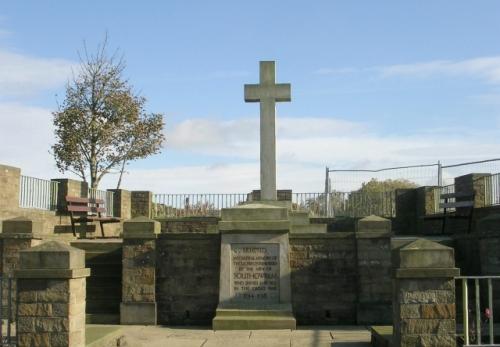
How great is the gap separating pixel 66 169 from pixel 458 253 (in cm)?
2204

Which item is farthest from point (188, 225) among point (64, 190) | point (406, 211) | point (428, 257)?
point (428, 257)

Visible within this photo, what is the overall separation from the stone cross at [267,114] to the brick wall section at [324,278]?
6.80 ft

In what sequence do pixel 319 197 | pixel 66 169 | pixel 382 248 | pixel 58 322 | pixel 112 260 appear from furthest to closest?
pixel 66 169 → pixel 319 197 → pixel 112 260 → pixel 382 248 → pixel 58 322

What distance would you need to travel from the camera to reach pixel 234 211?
12125 millimetres

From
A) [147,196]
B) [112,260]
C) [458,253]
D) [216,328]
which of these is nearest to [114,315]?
[112,260]

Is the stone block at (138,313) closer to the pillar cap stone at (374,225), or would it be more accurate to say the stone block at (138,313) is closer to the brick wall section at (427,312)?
the pillar cap stone at (374,225)

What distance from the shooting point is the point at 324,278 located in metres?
12.5

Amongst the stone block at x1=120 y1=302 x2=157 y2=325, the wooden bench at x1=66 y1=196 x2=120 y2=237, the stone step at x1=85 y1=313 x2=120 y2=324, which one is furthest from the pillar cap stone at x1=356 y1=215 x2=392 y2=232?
the wooden bench at x1=66 y1=196 x2=120 y2=237

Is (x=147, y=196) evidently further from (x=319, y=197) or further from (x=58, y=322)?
(x=58, y=322)

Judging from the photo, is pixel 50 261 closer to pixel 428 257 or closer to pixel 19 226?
pixel 428 257

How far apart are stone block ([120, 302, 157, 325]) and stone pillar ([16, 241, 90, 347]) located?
175 inches

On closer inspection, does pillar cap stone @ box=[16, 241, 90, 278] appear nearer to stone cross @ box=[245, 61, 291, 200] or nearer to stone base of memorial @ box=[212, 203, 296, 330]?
stone base of memorial @ box=[212, 203, 296, 330]

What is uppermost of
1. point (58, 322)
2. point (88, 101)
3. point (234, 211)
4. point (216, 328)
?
point (88, 101)

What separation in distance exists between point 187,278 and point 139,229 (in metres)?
1.36
